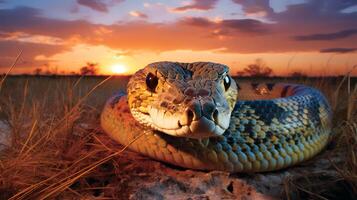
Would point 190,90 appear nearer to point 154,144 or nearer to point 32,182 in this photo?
point 154,144

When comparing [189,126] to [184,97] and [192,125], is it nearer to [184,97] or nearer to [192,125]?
[192,125]

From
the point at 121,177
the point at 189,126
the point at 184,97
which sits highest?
the point at 184,97

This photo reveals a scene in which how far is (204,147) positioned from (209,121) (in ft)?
3.98

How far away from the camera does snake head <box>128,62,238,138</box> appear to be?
3357mm

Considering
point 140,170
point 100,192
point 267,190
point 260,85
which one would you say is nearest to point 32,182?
point 100,192

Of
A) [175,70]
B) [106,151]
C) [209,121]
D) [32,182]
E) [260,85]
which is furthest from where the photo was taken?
[260,85]

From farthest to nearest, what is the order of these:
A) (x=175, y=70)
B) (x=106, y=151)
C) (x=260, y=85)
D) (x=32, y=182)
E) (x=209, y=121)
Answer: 1. (x=260, y=85)
2. (x=106, y=151)
3. (x=175, y=70)
4. (x=32, y=182)
5. (x=209, y=121)

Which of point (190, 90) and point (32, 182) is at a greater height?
point (190, 90)

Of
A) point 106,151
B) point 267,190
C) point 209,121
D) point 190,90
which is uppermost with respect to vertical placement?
point 190,90

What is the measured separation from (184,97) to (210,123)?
0.37 m

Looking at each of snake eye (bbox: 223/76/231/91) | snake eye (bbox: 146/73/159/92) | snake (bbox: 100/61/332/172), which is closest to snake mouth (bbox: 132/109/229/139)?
snake (bbox: 100/61/332/172)

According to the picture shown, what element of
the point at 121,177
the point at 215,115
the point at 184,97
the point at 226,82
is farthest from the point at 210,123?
the point at 121,177

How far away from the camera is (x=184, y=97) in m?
3.54

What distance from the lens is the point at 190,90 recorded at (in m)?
3.64
